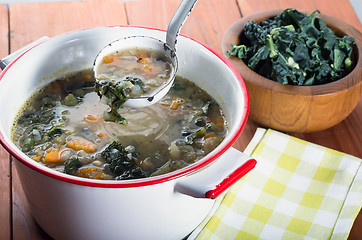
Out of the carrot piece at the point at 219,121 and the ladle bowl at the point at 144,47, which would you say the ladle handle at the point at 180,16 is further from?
the carrot piece at the point at 219,121

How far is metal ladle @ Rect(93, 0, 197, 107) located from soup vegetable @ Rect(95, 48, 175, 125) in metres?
0.01

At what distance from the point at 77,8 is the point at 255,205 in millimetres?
1312

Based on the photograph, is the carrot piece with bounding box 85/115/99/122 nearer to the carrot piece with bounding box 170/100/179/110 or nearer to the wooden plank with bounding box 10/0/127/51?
the carrot piece with bounding box 170/100/179/110

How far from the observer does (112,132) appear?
5.33ft

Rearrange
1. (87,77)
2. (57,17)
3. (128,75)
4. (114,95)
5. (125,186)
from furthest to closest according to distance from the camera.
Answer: (57,17) → (87,77) → (128,75) → (114,95) → (125,186)

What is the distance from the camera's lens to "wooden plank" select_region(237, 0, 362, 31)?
2.40 m

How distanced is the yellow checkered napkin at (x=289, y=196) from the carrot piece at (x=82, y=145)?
401mm

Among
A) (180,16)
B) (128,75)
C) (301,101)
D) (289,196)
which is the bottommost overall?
(289,196)

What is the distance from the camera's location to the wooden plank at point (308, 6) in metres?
2.40

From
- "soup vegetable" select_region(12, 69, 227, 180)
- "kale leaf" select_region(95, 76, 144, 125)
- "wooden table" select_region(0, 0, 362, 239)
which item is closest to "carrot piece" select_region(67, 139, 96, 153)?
"soup vegetable" select_region(12, 69, 227, 180)

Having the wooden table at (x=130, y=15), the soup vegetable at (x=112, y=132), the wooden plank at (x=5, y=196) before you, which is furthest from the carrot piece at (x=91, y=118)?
the wooden table at (x=130, y=15)

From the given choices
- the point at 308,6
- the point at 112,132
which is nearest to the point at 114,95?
the point at 112,132

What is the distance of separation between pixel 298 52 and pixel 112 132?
2.53ft

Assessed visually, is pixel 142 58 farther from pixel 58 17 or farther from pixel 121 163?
pixel 58 17
